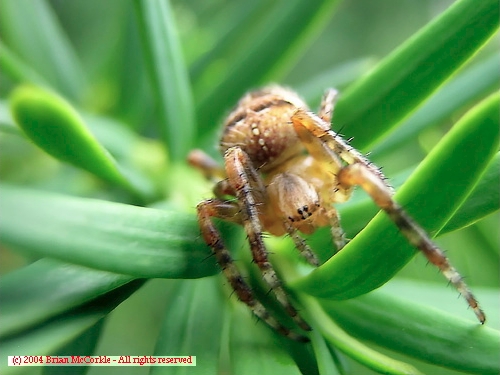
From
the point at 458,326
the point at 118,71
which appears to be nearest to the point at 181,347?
the point at 458,326

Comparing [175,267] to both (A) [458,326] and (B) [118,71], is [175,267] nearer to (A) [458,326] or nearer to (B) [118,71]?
(A) [458,326]

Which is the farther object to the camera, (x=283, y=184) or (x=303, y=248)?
(x=283, y=184)

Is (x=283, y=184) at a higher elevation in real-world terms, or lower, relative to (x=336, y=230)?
higher

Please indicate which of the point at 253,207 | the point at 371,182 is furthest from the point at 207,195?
the point at 371,182

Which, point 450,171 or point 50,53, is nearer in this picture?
point 450,171

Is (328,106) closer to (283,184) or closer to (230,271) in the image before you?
(283,184)

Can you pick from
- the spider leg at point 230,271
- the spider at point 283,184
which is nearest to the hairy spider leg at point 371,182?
the spider at point 283,184

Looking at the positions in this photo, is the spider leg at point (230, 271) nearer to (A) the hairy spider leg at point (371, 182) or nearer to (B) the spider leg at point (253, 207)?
(B) the spider leg at point (253, 207)

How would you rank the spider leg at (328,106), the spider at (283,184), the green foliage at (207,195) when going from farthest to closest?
the spider leg at (328,106), the spider at (283,184), the green foliage at (207,195)
